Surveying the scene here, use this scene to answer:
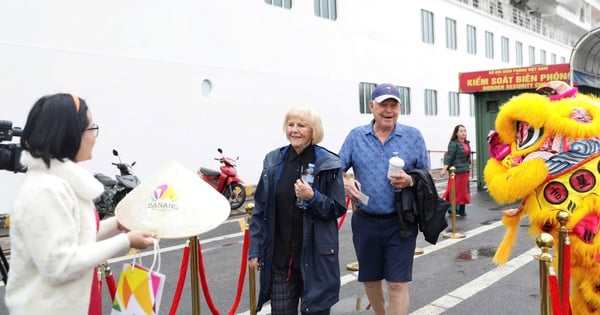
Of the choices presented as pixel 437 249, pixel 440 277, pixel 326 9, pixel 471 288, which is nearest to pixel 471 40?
pixel 326 9

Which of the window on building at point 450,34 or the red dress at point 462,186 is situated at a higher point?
the window on building at point 450,34

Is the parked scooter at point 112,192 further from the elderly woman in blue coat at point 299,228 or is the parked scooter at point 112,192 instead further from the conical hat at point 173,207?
the conical hat at point 173,207

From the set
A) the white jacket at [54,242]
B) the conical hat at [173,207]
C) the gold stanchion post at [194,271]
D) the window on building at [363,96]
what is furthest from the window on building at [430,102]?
the white jacket at [54,242]

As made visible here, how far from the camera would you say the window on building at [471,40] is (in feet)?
90.9

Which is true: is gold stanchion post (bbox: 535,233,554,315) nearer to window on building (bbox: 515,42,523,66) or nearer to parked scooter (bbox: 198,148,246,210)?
parked scooter (bbox: 198,148,246,210)

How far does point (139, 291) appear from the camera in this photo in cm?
206

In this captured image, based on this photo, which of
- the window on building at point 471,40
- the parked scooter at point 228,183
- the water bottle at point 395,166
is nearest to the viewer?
the water bottle at point 395,166

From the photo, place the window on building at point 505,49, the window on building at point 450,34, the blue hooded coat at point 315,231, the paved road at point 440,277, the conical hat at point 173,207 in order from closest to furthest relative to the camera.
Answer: the conical hat at point 173,207, the blue hooded coat at point 315,231, the paved road at point 440,277, the window on building at point 450,34, the window on building at point 505,49

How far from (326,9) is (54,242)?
17684mm

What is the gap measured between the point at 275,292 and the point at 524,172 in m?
1.73

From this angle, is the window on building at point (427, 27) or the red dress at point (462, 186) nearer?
the red dress at point (462, 186)

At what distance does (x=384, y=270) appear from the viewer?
3.65 metres

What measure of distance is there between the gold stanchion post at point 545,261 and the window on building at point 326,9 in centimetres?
1610

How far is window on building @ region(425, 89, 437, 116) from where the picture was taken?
24.4 metres
